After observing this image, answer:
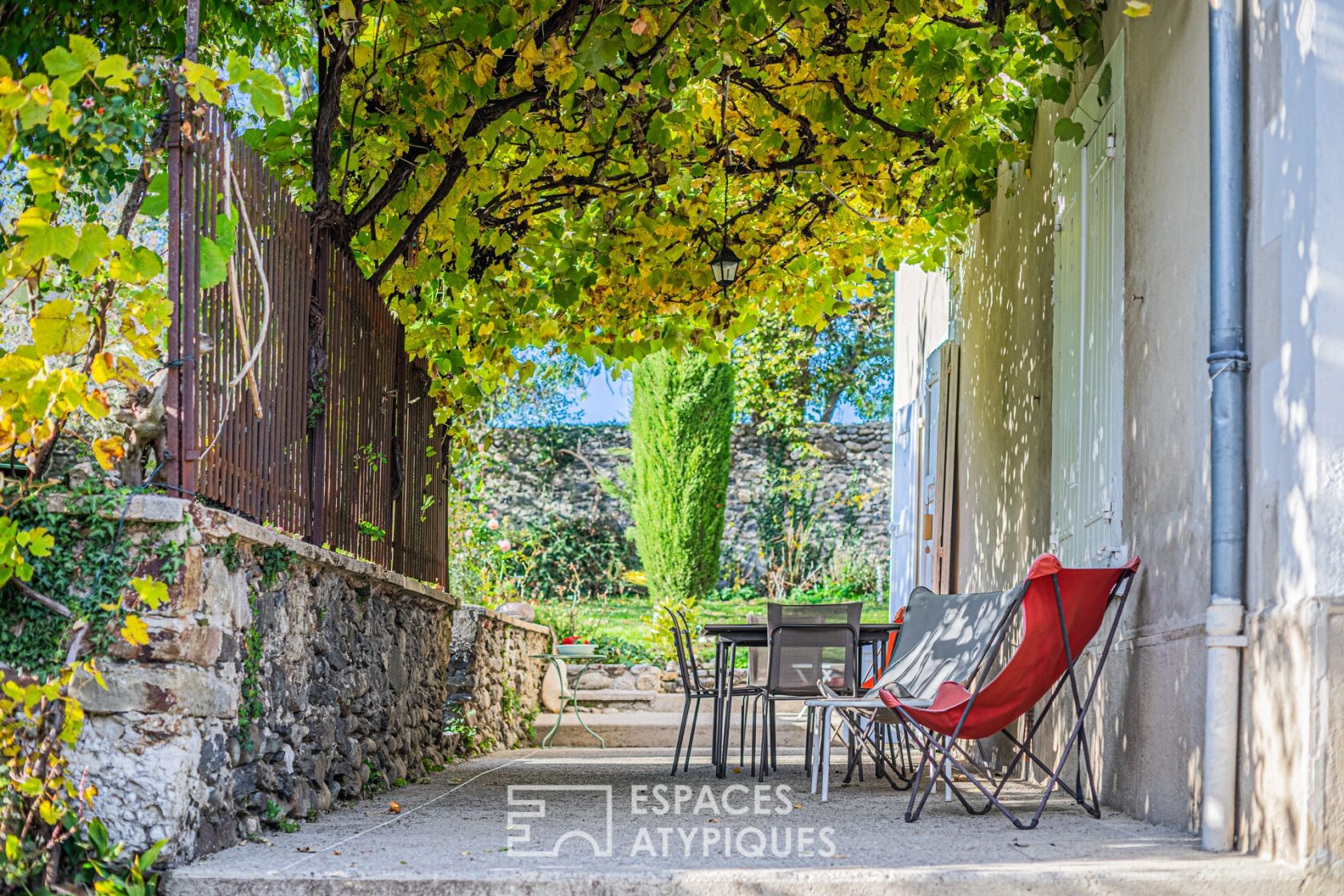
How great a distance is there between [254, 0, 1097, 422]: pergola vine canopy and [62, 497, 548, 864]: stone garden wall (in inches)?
59.2

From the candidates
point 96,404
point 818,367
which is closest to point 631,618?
point 818,367

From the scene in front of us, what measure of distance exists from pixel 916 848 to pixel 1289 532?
123cm

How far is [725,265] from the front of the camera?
22.3ft

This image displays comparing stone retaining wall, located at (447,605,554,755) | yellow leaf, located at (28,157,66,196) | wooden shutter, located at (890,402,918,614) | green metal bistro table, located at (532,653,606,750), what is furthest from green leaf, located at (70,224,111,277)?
wooden shutter, located at (890,402,918,614)

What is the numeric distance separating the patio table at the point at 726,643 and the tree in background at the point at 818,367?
10.9m

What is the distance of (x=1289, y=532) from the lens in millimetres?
3086

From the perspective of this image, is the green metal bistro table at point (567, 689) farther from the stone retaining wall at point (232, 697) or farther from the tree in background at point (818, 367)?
the tree in background at point (818, 367)

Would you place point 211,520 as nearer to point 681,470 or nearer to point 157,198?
point 157,198

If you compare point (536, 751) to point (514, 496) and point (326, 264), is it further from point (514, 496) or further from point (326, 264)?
point (514, 496)

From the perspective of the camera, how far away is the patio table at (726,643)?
6043 millimetres

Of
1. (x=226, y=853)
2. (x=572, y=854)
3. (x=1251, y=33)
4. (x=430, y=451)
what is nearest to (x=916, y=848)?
(x=572, y=854)

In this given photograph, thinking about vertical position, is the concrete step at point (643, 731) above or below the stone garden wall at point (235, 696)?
below

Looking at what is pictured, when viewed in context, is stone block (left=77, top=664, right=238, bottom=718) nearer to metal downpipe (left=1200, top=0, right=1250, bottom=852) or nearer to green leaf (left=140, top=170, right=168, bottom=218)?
green leaf (left=140, top=170, right=168, bottom=218)

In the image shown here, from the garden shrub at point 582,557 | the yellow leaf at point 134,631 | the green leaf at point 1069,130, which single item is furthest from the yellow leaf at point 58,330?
the garden shrub at point 582,557
